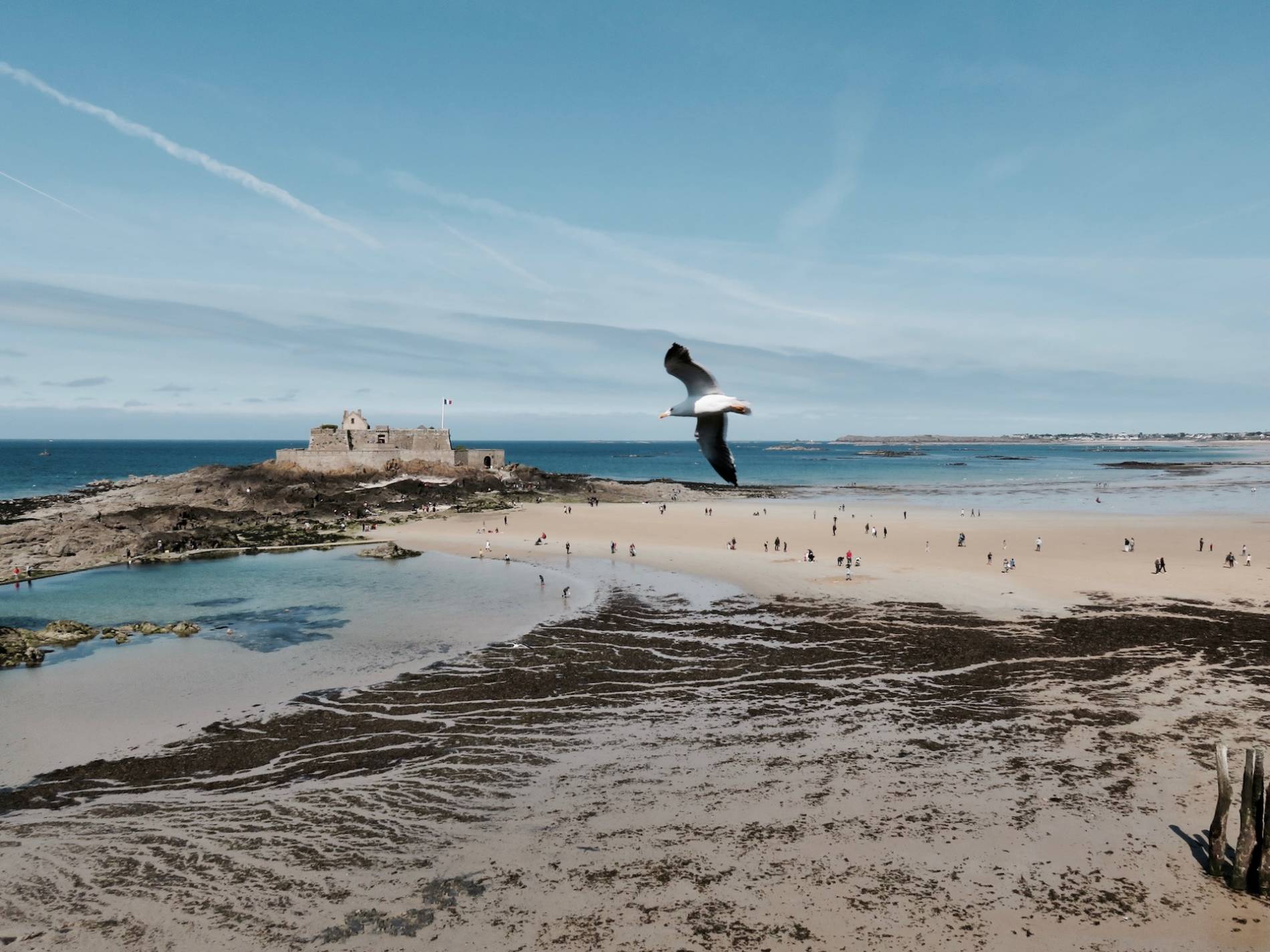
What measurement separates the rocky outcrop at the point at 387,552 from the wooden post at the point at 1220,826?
118ft

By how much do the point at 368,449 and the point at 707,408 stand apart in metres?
70.9

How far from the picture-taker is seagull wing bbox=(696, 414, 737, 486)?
8.06m

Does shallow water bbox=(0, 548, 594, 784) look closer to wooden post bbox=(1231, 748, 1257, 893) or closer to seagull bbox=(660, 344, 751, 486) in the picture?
seagull bbox=(660, 344, 751, 486)

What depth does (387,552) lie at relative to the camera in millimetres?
40188

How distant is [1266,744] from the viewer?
14.7 meters

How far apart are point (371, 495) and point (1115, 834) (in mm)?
61787

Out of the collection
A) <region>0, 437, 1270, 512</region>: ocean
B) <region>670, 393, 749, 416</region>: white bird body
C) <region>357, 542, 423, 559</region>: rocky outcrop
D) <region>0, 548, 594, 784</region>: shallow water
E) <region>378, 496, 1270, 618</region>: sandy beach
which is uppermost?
<region>670, 393, 749, 416</region>: white bird body

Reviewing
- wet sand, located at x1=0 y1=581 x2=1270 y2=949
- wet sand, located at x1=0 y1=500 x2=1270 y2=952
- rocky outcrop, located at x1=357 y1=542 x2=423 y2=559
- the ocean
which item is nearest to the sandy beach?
rocky outcrop, located at x1=357 y1=542 x2=423 y2=559

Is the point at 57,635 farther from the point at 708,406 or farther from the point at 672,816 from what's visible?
the point at 708,406

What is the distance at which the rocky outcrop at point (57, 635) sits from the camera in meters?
20.9

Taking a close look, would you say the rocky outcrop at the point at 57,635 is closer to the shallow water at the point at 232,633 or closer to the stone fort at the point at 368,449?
the shallow water at the point at 232,633

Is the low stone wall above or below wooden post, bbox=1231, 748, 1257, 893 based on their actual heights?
above

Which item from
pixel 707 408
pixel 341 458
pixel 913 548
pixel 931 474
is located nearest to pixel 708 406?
pixel 707 408

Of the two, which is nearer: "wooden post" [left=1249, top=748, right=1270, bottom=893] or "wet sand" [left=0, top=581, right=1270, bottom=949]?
"wet sand" [left=0, top=581, right=1270, bottom=949]
